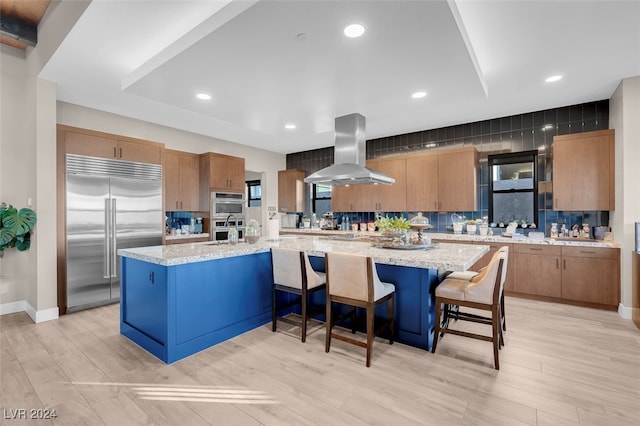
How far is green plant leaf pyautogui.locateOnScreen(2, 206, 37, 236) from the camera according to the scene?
3.45m

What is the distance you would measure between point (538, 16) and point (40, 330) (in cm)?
558

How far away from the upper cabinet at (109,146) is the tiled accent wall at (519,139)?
168 inches

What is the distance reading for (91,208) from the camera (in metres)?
3.92

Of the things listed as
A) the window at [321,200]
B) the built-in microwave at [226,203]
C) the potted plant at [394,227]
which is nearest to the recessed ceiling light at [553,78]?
the potted plant at [394,227]

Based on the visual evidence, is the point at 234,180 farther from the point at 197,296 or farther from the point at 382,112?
the point at 197,296

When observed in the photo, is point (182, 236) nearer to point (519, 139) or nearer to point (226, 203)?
point (226, 203)

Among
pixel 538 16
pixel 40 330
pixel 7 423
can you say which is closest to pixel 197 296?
pixel 7 423

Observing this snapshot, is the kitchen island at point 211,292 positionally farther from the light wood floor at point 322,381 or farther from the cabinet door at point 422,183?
the cabinet door at point 422,183

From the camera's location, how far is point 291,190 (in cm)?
737

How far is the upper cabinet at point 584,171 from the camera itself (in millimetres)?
3893

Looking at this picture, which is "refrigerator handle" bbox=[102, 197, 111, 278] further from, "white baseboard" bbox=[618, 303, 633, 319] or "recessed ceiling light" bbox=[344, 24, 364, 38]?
"white baseboard" bbox=[618, 303, 633, 319]

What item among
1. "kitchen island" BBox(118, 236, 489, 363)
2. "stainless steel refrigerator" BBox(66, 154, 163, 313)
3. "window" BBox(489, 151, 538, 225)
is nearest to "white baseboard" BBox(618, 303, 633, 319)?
"window" BBox(489, 151, 538, 225)

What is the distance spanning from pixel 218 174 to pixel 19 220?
9.17 ft

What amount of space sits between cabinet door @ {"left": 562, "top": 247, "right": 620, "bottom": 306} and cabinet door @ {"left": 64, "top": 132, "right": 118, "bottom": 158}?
247 inches
